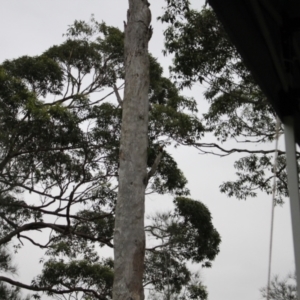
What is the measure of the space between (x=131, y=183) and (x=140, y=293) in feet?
3.17

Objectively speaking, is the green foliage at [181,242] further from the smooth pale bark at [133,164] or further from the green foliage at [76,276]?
the smooth pale bark at [133,164]

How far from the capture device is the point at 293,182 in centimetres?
160

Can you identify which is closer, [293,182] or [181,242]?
[293,182]

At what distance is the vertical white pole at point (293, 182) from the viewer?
1511mm

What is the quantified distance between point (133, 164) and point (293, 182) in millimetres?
3546

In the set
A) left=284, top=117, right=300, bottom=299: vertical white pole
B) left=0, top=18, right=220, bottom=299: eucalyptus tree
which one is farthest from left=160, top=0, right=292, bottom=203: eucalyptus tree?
left=284, top=117, right=300, bottom=299: vertical white pole

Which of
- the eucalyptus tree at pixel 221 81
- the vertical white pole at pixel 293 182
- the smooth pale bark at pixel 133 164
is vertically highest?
the eucalyptus tree at pixel 221 81

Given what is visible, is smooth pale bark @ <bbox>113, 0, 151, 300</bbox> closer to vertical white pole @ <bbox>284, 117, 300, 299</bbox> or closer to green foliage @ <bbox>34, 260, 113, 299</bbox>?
vertical white pole @ <bbox>284, 117, 300, 299</bbox>

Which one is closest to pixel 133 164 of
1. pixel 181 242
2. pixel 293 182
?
pixel 293 182

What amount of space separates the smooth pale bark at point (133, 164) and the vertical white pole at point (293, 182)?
3.22 meters

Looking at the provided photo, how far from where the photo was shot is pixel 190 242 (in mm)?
10602

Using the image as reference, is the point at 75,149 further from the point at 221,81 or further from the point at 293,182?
the point at 293,182

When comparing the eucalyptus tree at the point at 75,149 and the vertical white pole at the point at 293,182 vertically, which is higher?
the eucalyptus tree at the point at 75,149

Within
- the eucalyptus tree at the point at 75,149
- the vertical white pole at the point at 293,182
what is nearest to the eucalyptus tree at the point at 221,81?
the eucalyptus tree at the point at 75,149
